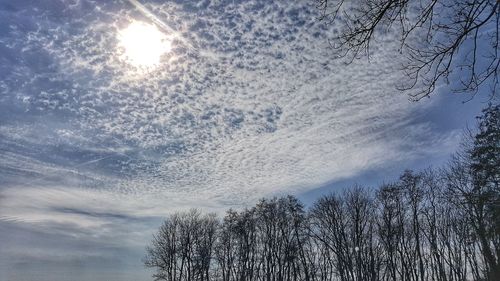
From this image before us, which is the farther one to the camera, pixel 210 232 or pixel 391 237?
pixel 210 232

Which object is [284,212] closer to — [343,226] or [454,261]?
[343,226]

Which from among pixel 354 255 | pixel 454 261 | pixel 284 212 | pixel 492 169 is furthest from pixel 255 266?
pixel 492 169

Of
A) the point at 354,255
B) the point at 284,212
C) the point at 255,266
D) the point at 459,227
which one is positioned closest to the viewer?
the point at 459,227

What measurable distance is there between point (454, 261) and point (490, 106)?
2227cm

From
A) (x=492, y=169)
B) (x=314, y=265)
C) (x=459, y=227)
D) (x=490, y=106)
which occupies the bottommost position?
(x=314, y=265)

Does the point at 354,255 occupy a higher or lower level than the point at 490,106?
lower

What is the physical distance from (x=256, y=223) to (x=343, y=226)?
45.8ft

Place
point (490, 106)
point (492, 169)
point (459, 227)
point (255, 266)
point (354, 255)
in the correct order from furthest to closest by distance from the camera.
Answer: point (255, 266)
point (354, 255)
point (459, 227)
point (490, 106)
point (492, 169)

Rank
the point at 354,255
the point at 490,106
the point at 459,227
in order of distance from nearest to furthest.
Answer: the point at 490,106 < the point at 459,227 < the point at 354,255

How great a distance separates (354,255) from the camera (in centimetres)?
4641

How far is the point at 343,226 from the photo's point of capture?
46844 millimetres

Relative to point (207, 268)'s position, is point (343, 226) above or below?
above

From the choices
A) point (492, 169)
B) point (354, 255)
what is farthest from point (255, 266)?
point (492, 169)

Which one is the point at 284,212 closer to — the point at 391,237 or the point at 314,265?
the point at 314,265
